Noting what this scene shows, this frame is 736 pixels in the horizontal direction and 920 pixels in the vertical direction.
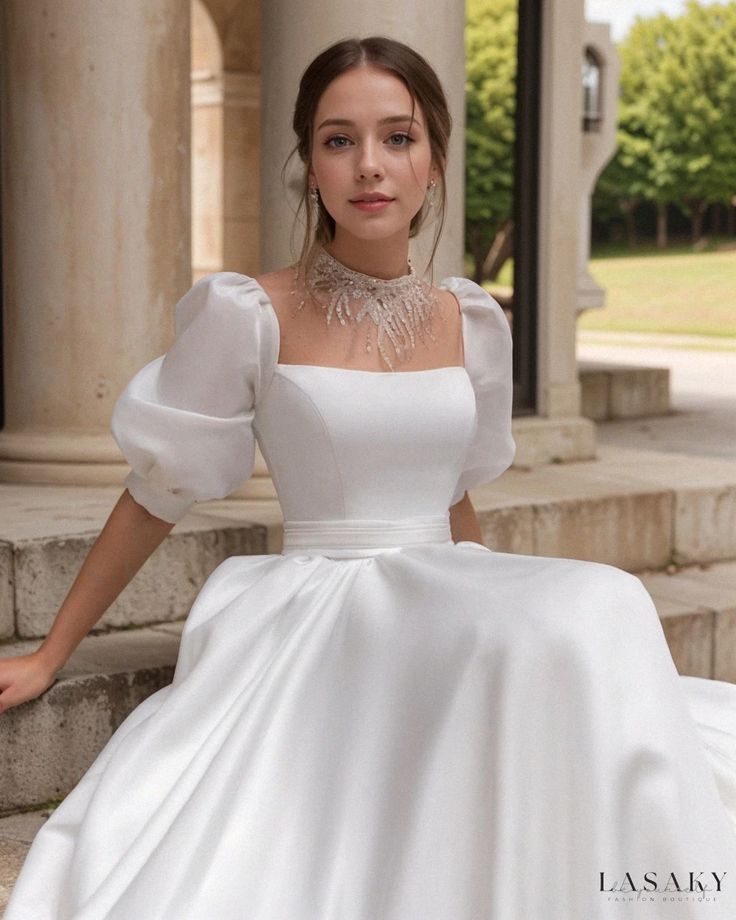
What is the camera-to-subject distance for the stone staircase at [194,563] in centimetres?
372

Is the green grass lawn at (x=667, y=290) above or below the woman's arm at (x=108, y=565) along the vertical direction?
below

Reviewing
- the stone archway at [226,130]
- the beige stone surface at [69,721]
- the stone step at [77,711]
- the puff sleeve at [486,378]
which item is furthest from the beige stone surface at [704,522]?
the stone archway at [226,130]

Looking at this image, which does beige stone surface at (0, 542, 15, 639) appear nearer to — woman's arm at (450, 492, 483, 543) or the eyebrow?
woman's arm at (450, 492, 483, 543)

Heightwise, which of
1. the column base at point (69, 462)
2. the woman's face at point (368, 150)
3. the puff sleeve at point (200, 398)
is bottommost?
Answer: the column base at point (69, 462)

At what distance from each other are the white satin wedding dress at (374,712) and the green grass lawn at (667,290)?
25.3 m

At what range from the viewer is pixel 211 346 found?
10.3 feet

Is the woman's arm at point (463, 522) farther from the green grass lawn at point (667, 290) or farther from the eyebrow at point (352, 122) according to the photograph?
the green grass lawn at point (667, 290)

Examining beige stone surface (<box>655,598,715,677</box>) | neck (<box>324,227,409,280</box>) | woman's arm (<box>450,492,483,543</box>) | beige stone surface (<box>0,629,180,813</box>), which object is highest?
neck (<box>324,227,409,280</box>)

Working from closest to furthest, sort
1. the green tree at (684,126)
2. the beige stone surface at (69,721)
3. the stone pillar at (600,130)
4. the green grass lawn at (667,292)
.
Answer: the beige stone surface at (69,721) → the stone pillar at (600,130) → the green grass lawn at (667,292) → the green tree at (684,126)

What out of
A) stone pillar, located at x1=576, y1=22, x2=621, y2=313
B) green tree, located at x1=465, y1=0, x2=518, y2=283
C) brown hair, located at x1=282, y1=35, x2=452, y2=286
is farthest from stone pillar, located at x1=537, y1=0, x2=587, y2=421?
green tree, located at x1=465, y1=0, x2=518, y2=283

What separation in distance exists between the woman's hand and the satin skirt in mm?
366

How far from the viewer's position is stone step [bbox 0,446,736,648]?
417cm

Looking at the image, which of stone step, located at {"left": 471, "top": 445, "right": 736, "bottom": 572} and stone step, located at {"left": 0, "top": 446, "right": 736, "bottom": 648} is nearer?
stone step, located at {"left": 0, "top": 446, "right": 736, "bottom": 648}

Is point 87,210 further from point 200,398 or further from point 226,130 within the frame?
point 226,130
